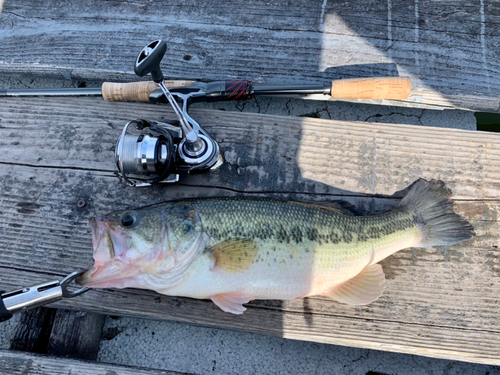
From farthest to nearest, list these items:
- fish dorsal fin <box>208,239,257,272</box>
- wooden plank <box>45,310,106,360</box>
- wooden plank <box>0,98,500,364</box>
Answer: wooden plank <box>45,310,106,360</box> < wooden plank <box>0,98,500,364</box> < fish dorsal fin <box>208,239,257,272</box>

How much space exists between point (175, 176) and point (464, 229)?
2018 mm

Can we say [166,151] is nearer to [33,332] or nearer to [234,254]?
[234,254]

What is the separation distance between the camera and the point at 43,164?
261 cm

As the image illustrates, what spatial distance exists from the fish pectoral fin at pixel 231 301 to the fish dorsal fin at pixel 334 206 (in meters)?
0.70

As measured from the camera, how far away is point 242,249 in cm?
200

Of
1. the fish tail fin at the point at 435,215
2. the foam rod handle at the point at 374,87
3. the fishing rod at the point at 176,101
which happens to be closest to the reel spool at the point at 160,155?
the fishing rod at the point at 176,101

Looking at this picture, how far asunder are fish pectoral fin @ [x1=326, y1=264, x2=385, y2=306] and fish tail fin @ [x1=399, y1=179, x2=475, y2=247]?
0.36 metres

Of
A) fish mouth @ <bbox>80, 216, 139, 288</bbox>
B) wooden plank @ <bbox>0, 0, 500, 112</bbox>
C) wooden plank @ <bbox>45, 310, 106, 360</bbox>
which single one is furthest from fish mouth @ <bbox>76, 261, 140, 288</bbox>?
wooden plank @ <bbox>0, 0, 500, 112</bbox>

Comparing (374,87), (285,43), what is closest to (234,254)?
(374,87)

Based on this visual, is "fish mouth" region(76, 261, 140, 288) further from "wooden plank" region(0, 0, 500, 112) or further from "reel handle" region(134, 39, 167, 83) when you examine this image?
"wooden plank" region(0, 0, 500, 112)

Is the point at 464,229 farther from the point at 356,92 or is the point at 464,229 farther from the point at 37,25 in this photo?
the point at 37,25

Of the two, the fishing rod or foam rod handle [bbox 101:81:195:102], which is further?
foam rod handle [bbox 101:81:195:102]

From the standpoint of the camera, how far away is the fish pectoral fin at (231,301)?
2.05 meters

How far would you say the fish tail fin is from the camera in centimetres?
219
